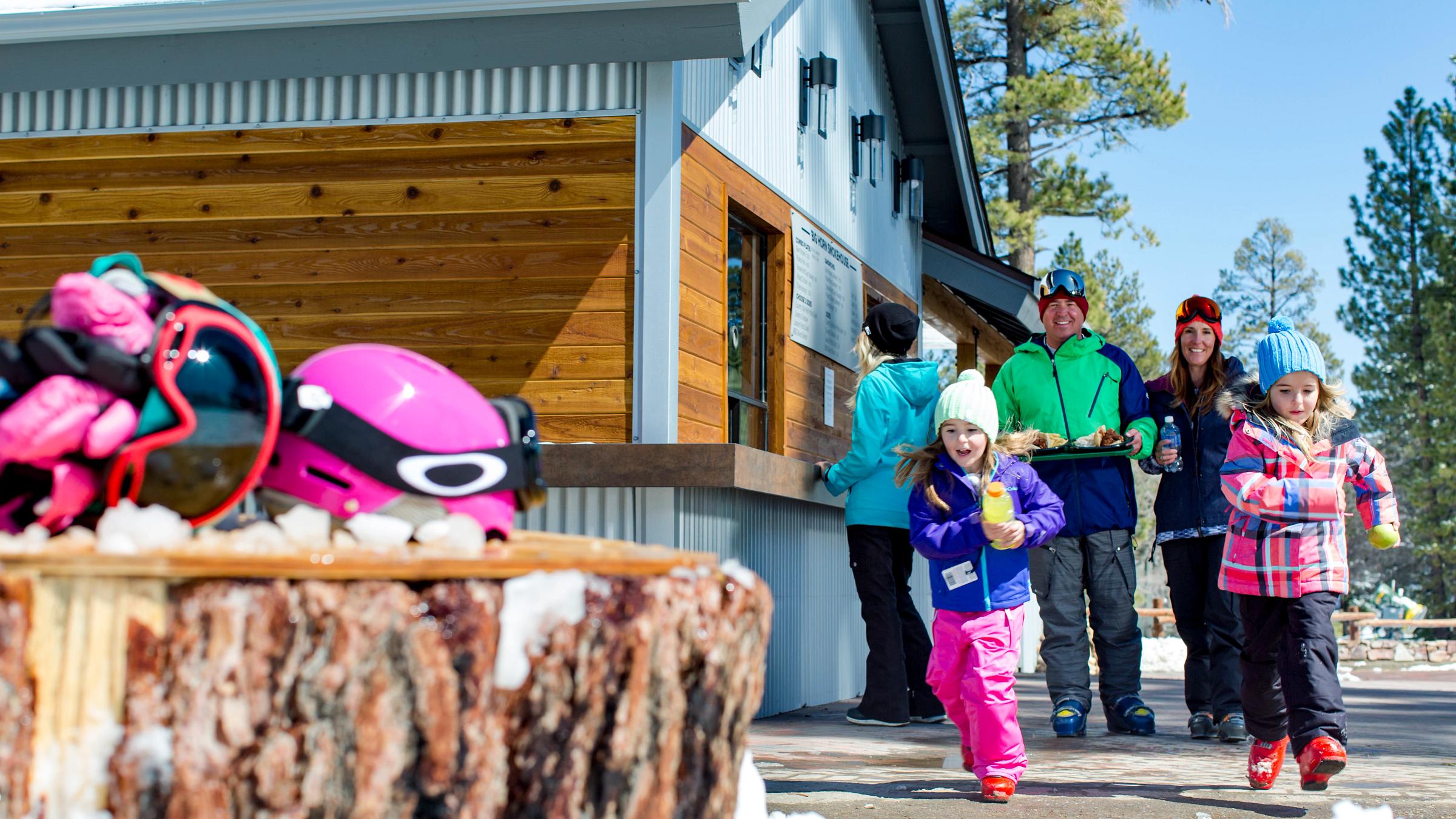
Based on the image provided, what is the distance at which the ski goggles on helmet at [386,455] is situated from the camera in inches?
86.3

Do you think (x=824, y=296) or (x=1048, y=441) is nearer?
(x=1048, y=441)

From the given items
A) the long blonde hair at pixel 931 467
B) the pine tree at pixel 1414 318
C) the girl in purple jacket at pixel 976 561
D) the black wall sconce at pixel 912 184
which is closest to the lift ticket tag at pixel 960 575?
the girl in purple jacket at pixel 976 561

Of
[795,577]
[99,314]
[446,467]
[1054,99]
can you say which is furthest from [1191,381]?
[1054,99]

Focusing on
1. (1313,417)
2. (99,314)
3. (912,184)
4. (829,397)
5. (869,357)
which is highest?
(912,184)

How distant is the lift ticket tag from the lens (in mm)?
4641

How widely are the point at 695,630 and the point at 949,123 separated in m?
9.62

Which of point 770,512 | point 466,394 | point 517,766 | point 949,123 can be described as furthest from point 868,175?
point 517,766

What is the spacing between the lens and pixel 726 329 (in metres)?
6.67

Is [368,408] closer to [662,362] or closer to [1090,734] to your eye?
[662,362]

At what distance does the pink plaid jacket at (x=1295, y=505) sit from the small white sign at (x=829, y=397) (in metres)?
4.25

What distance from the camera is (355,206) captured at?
6.21 metres

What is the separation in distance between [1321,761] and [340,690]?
3.46 metres

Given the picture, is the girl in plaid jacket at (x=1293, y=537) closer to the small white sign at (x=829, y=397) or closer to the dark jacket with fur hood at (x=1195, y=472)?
the dark jacket with fur hood at (x=1195, y=472)

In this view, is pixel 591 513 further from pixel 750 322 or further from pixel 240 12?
pixel 240 12
